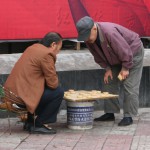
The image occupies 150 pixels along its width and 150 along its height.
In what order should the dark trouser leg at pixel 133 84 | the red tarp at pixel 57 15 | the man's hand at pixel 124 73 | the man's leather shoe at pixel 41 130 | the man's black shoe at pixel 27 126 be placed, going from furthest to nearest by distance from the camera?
1. the red tarp at pixel 57 15
2. the dark trouser leg at pixel 133 84
3. the man's hand at pixel 124 73
4. the man's black shoe at pixel 27 126
5. the man's leather shoe at pixel 41 130

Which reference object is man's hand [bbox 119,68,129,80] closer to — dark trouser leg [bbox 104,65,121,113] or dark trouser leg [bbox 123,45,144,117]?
dark trouser leg [bbox 123,45,144,117]

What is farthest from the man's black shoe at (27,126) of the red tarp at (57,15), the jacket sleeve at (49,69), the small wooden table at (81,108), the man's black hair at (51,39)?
the red tarp at (57,15)

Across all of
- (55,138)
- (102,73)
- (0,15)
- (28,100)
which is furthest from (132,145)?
(0,15)

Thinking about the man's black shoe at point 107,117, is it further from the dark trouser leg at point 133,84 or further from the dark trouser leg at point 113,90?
the dark trouser leg at point 133,84

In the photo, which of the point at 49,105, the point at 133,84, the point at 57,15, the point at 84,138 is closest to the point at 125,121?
the point at 133,84

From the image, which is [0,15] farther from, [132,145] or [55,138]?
[132,145]

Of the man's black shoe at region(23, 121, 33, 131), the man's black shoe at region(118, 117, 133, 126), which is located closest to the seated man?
the man's black shoe at region(23, 121, 33, 131)

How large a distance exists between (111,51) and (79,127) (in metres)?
1.06

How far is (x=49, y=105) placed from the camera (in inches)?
239

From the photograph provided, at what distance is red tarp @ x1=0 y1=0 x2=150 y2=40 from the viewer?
726 centimetres

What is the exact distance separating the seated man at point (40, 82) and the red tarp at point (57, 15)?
1.27 metres

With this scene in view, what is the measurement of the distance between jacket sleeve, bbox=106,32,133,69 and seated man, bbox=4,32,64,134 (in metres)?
0.71

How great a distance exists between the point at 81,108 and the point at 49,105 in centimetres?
44

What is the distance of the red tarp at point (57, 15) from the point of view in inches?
286
